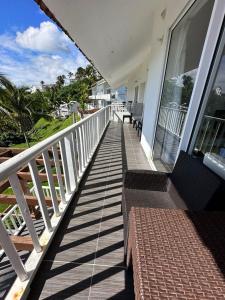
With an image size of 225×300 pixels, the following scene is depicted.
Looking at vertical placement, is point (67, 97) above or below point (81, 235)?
below

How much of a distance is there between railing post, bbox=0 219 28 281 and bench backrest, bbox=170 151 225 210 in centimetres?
142

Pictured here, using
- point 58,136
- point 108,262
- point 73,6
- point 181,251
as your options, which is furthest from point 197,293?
point 73,6

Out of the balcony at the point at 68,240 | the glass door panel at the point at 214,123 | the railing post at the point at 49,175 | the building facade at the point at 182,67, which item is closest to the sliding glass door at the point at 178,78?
the building facade at the point at 182,67

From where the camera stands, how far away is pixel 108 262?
162 centimetres

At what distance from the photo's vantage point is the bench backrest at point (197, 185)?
53.4 inches

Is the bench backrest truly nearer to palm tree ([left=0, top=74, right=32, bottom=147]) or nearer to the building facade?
the building facade

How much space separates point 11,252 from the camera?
1186 mm

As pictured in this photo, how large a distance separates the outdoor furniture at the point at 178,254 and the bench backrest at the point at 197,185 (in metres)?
0.16

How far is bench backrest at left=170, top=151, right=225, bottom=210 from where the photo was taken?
1355 millimetres

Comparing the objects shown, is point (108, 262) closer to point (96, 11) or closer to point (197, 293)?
point (197, 293)

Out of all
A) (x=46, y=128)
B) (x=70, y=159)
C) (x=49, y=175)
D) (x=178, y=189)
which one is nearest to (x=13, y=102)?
(x=46, y=128)

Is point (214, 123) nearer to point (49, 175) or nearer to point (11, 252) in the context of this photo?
point (49, 175)

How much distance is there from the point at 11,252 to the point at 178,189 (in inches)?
61.3

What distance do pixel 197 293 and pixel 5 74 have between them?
47.8ft
